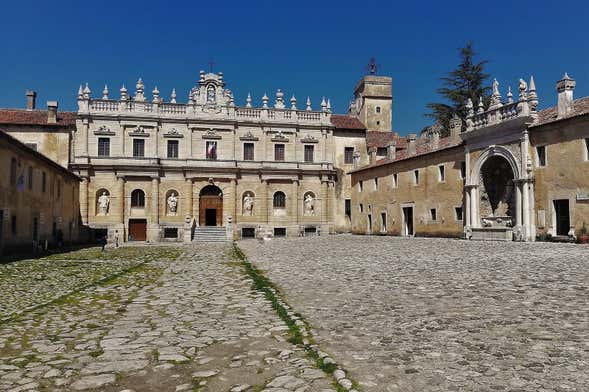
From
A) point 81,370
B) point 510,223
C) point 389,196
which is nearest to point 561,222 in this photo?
point 510,223

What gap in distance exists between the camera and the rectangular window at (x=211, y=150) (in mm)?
42031

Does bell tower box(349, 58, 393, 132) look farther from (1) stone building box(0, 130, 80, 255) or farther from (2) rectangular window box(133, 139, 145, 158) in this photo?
(1) stone building box(0, 130, 80, 255)

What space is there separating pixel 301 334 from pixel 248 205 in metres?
37.1

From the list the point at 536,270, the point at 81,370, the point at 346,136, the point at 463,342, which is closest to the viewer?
the point at 81,370

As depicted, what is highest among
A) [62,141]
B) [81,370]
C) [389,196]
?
[62,141]

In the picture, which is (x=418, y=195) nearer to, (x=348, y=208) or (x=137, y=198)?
(x=348, y=208)

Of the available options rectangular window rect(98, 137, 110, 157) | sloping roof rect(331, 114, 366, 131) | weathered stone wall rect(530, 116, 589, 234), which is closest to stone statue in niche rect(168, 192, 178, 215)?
rectangular window rect(98, 137, 110, 157)

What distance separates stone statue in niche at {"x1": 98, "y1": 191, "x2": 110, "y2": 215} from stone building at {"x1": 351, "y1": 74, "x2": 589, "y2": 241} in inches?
949

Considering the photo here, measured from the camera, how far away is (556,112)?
24469 millimetres

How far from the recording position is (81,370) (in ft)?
14.9

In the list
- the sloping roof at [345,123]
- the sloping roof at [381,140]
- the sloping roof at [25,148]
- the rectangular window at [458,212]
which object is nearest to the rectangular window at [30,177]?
the sloping roof at [25,148]

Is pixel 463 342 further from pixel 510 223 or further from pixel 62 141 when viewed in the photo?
pixel 62 141

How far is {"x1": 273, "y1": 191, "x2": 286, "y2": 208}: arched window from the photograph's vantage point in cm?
4356

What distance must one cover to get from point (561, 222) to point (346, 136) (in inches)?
1024
